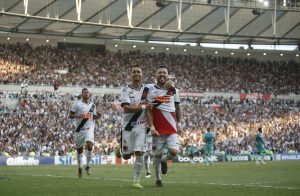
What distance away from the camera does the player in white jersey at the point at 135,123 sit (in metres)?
14.3

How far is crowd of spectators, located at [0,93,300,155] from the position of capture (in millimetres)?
46188

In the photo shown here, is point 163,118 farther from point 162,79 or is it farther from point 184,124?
point 184,124

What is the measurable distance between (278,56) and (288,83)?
4689 mm

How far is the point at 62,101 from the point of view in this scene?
53188mm

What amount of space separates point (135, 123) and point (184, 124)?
41.2m

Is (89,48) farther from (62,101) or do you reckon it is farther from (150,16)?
(62,101)

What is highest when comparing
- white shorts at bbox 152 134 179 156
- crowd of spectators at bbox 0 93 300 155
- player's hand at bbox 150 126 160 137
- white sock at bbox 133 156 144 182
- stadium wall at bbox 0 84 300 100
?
stadium wall at bbox 0 84 300 100

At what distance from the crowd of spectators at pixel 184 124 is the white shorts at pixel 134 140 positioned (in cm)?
3037

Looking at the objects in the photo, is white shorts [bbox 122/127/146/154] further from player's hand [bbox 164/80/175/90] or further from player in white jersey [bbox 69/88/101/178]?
player in white jersey [bbox 69/88/101/178]

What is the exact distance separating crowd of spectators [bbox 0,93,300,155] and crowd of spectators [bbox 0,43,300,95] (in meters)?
3.54

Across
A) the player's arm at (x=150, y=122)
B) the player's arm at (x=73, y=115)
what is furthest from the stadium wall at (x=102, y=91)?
the player's arm at (x=150, y=122)

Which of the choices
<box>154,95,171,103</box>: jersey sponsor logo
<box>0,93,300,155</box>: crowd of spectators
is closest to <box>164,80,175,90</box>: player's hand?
<box>154,95,171,103</box>: jersey sponsor logo

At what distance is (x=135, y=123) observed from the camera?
47.5 ft

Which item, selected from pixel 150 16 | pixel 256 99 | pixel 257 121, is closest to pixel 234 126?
pixel 257 121
